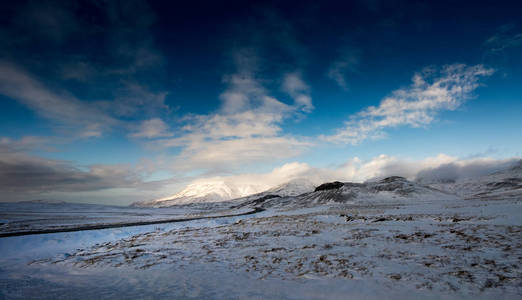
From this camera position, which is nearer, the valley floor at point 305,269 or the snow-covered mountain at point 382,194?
the valley floor at point 305,269

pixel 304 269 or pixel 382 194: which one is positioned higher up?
pixel 304 269

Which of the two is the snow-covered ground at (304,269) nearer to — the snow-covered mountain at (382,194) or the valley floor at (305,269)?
the valley floor at (305,269)

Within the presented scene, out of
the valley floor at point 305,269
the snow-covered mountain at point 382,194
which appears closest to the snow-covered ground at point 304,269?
the valley floor at point 305,269

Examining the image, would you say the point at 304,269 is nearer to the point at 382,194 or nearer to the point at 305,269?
the point at 305,269

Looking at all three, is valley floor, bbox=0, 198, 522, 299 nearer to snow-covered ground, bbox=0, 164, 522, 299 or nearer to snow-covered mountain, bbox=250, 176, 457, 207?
snow-covered ground, bbox=0, 164, 522, 299

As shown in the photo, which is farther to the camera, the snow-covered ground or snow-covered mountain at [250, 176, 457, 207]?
snow-covered mountain at [250, 176, 457, 207]

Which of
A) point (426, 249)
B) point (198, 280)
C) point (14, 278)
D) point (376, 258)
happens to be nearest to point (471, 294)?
point (376, 258)

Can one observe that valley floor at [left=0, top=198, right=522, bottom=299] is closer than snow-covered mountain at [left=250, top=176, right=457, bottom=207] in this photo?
Yes

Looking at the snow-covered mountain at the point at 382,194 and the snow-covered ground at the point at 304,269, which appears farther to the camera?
the snow-covered mountain at the point at 382,194

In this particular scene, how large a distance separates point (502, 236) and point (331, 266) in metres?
10.0

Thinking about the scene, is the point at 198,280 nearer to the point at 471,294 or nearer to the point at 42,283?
the point at 42,283

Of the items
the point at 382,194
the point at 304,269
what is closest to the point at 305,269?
the point at 304,269

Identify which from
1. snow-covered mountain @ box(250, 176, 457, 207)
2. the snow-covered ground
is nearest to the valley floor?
the snow-covered ground

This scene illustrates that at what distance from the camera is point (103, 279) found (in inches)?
402
